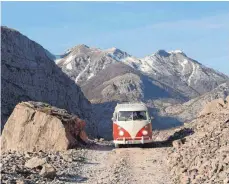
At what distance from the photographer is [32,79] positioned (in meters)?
88.8

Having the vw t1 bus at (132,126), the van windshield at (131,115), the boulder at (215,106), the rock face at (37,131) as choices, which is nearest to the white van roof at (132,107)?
the vw t1 bus at (132,126)

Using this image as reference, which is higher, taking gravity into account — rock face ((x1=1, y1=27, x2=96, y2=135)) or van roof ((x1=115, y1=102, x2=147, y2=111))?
rock face ((x1=1, y1=27, x2=96, y2=135))

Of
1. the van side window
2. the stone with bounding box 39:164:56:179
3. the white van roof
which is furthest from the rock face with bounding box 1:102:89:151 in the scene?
the stone with bounding box 39:164:56:179

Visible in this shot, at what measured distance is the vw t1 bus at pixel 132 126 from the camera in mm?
27312

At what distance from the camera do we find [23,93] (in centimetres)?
8150

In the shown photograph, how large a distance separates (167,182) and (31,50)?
8041 centimetres

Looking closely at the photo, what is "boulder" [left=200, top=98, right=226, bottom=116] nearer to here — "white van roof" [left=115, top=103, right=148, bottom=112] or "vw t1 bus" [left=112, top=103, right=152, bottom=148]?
"white van roof" [left=115, top=103, right=148, bottom=112]

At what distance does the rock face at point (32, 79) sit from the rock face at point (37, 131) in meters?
45.1

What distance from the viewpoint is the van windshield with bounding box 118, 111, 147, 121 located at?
28136 mm

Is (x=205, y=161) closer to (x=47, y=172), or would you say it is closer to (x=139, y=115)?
(x=47, y=172)

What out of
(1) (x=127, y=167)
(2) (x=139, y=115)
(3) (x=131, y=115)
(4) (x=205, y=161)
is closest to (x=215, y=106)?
(2) (x=139, y=115)

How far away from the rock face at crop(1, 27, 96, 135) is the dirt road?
51.3 meters

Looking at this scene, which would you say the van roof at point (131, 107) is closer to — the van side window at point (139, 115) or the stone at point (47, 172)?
the van side window at point (139, 115)

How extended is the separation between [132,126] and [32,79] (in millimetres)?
63494
